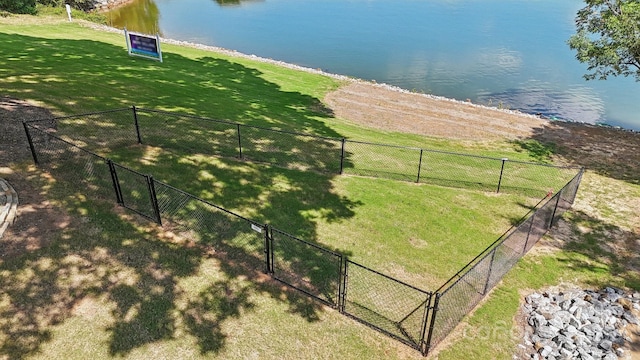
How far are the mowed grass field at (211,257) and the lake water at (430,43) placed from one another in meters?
21.7

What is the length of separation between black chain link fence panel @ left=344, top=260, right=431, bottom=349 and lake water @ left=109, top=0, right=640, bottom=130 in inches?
1105

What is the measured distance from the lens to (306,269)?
998cm

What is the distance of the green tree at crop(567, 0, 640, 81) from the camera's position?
20.9m

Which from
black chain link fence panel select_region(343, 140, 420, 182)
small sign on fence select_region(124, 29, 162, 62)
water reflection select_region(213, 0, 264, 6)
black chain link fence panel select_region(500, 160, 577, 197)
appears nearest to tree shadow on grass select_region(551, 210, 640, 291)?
black chain link fence panel select_region(500, 160, 577, 197)

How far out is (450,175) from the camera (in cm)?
1642

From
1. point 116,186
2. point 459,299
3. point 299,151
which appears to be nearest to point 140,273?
point 116,186

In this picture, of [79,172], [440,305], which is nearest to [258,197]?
[79,172]

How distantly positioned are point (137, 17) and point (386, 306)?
5996cm

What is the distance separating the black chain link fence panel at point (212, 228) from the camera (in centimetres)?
1008

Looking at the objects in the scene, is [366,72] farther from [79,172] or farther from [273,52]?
[79,172]

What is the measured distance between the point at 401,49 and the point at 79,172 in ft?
145

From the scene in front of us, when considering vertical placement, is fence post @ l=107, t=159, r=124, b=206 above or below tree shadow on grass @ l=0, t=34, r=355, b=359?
above

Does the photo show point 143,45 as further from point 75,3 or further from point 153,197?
point 75,3

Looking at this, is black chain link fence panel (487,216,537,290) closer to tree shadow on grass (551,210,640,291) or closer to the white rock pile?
the white rock pile
